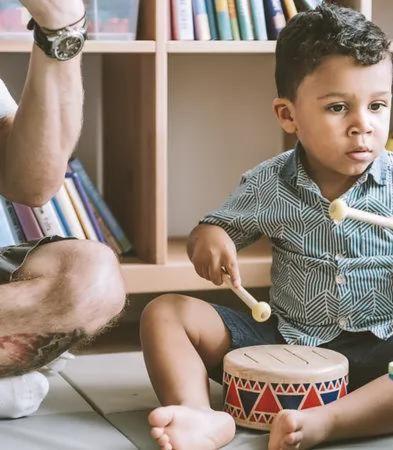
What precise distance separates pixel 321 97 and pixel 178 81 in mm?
862

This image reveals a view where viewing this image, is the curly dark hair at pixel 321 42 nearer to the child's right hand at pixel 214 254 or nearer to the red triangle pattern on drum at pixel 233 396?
the child's right hand at pixel 214 254

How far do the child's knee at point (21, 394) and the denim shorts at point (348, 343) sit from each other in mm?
251

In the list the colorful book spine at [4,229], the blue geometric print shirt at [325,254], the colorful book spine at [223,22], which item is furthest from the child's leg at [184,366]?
the colorful book spine at [223,22]

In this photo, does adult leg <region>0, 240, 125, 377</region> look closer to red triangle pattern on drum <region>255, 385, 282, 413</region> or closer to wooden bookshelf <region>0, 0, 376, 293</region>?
red triangle pattern on drum <region>255, 385, 282, 413</region>

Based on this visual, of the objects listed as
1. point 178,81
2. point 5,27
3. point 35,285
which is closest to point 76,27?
point 35,285

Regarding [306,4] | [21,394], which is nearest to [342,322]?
[21,394]

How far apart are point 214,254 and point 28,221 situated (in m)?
0.62

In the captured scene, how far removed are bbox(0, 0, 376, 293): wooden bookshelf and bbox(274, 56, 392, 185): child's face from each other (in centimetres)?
52

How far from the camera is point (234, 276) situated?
142 cm

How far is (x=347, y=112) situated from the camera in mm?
1455

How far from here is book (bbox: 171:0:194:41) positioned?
197cm

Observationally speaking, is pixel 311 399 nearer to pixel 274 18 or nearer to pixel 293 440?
pixel 293 440

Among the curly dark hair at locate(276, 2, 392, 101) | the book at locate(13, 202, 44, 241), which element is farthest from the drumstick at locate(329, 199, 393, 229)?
the book at locate(13, 202, 44, 241)

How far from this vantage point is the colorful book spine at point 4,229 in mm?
1958
